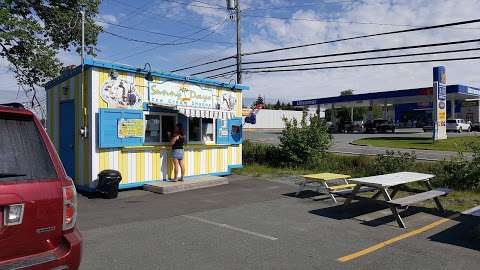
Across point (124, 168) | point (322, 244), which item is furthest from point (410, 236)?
point (124, 168)

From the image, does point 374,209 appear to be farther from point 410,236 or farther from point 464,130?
point 464,130

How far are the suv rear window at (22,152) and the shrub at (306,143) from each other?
13737 millimetres

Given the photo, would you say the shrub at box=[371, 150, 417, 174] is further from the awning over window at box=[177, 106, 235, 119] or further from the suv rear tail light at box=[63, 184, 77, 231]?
the suv rear tail light at box=[63, 184, 77, 231]

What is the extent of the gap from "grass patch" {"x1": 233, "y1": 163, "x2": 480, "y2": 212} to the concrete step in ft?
7.44

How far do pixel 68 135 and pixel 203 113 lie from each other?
156 inches

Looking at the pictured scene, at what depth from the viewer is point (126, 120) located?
11789 millimetres

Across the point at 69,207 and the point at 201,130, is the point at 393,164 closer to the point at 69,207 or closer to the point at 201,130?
the point at 201,130

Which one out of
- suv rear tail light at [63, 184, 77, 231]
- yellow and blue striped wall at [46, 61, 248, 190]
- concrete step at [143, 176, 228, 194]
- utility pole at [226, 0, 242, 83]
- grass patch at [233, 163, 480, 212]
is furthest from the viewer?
utility pole at [226, 0, 242, 83]

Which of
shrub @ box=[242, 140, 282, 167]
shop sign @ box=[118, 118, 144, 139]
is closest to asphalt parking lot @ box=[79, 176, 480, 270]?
shop sign @ box=[118, 118, 144, 139]

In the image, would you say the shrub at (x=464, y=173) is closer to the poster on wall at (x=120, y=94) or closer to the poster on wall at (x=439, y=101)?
the poster on wall at (x=120, y=94)

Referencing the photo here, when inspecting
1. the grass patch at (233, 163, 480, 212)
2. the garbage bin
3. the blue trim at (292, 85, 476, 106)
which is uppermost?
the blue trim at (292, 85, 476, 106)

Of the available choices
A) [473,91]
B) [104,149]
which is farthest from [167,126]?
[473,91]

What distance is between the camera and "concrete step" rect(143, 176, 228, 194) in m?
11.5

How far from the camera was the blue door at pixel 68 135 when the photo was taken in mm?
12156
